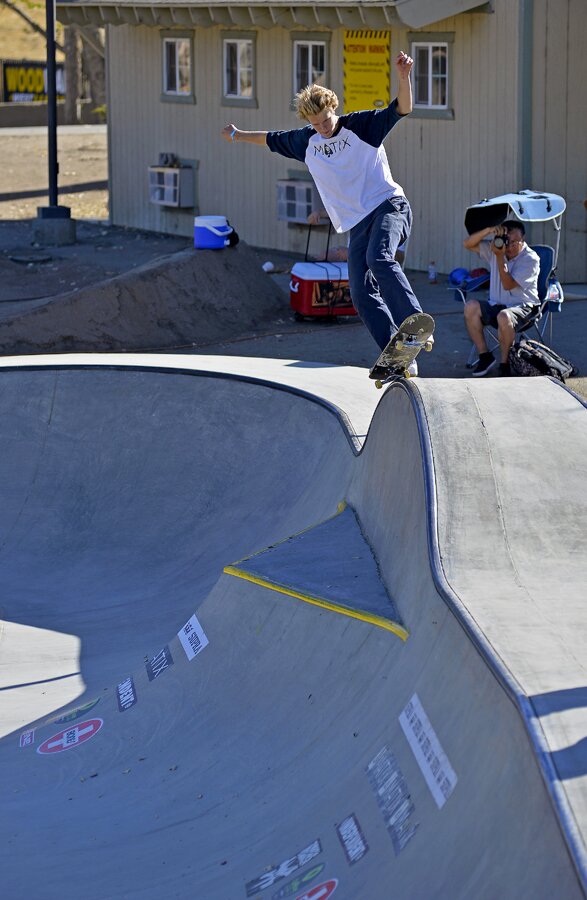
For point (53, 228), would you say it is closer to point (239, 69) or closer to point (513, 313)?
point (239, 69)

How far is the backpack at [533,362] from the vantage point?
9273 mm

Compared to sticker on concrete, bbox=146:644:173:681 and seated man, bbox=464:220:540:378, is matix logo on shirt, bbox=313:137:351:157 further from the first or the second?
seated man, bbox=464:220:540:378

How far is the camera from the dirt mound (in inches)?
472

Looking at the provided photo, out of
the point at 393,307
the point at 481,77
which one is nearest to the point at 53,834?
the point at 393,307

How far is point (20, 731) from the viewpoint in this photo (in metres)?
5.35

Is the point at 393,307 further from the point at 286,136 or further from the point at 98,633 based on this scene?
the point at 98,633

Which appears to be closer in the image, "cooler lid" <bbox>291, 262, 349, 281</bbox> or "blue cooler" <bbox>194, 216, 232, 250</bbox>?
"cooler lid" <bbox>291, 262, 349, 281</bbox>

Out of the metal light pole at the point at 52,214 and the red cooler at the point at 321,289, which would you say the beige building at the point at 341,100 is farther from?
the red cooler at the point at 321,289

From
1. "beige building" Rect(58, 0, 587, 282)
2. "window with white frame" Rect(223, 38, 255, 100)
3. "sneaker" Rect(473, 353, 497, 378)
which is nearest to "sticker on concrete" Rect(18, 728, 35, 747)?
"sneaker" Rect(473, 353, 497, 378)

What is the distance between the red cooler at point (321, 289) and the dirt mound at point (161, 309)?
1.73 ft

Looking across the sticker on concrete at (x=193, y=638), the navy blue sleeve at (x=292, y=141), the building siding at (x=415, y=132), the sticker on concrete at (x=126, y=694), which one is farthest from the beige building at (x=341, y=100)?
the sticker on concrete at (x=126, y=694)

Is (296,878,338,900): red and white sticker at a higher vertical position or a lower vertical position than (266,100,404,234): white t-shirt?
lower

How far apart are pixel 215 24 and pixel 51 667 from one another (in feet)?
46.9

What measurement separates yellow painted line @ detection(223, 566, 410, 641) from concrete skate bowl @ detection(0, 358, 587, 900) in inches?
0.5
